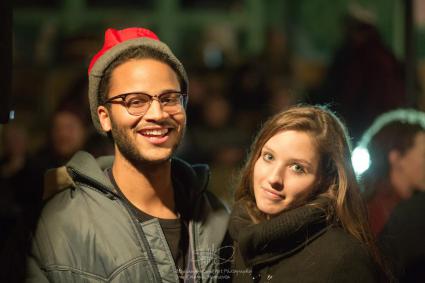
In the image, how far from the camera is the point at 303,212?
300 centimetres

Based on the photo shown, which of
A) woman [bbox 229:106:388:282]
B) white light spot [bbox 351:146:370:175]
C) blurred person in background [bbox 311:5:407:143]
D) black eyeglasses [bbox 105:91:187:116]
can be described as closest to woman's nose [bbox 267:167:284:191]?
woman [bbox 229:106:388:282]

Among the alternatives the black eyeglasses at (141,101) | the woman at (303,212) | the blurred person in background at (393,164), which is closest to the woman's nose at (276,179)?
the woman at (303,212)

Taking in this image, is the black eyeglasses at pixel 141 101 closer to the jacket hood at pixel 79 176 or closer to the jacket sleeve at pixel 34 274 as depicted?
the jacket hood at pixel 79 176

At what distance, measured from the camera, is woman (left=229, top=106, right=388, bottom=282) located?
2.89 meters

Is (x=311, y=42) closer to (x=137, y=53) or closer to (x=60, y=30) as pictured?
(x=60, y=30)

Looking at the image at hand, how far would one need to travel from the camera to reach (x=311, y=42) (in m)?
9.81

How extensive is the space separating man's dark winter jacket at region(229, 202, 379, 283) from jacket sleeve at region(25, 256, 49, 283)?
86cm

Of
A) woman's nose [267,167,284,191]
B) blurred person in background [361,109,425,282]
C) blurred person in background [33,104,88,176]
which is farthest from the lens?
blurred person in background [33,104,88,176]

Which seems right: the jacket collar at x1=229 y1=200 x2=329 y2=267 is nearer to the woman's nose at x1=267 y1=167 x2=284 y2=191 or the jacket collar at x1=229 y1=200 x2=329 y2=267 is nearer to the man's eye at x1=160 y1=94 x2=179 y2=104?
the woman's nose at x1=267 y1=167 x2=284 y2=191

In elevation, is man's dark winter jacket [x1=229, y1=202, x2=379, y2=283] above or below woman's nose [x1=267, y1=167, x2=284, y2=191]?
below

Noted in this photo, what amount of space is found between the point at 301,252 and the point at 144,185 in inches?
31.2

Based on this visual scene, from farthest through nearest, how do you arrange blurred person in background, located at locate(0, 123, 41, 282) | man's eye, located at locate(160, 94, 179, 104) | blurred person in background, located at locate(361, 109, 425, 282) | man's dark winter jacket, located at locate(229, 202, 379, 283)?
1. blurred person in background, located at locate(361, 109, 425, 282)
2. man's eye, located at locate(160, 94, 179, 104)
3. blurred person in background, located at locate(0, 123, 41, 282)
4. man's dark winter jacket, located at locate(229, 202, 379, 283)

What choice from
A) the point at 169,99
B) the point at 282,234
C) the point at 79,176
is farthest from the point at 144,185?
the point at 282,234

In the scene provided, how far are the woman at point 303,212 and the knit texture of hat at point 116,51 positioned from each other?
1.91ft
